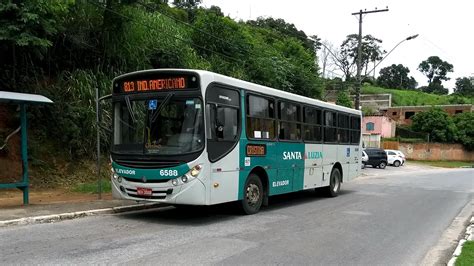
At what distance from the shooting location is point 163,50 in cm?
2141

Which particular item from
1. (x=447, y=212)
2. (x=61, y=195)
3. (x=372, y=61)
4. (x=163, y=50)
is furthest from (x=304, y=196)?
(x=372, y=61)

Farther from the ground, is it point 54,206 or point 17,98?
point 17,98

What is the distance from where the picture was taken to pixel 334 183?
1669 cm

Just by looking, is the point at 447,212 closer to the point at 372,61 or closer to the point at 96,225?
the point at 96,225

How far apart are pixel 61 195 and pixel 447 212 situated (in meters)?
11.3

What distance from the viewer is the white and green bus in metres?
9.58

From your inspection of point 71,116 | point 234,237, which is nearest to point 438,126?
point 71,116

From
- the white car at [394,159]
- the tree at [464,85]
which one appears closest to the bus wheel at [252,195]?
the white car at [394,159]

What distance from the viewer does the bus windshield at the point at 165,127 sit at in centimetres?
962

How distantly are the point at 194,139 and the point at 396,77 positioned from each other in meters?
130

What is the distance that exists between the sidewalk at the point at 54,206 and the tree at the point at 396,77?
123451 mm

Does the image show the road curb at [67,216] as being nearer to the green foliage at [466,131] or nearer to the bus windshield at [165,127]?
the bus windshield at [165,127]

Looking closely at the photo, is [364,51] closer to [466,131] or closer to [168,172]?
[466,131]

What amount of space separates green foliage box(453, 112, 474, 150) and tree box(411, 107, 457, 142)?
3.66ft
